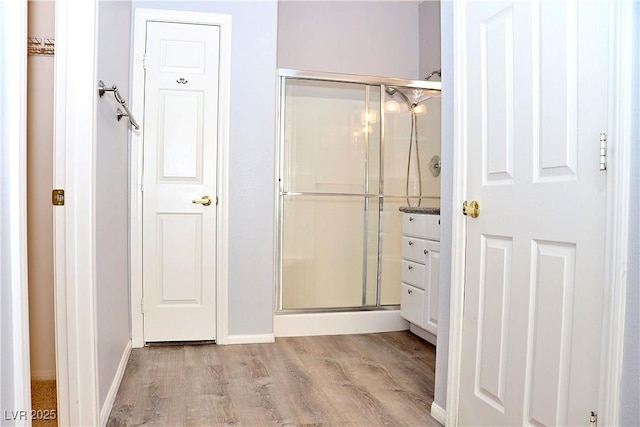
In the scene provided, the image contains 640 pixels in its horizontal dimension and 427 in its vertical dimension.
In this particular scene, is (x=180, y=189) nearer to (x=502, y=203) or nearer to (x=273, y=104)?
(x=273, y=104)

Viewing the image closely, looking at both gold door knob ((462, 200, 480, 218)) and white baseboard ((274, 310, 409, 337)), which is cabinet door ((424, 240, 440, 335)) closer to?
white baseboard ((274, 310, 409, 337))

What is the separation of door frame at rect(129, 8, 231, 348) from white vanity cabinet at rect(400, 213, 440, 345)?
4.05 ft

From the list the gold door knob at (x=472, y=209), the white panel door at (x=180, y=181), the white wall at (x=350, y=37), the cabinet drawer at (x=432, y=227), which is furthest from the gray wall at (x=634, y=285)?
the white wall at (x=350, y=37)

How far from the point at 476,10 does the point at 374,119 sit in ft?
6.43

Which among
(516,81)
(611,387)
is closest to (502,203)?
(516,81)

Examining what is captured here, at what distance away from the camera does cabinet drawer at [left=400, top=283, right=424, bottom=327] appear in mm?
3270

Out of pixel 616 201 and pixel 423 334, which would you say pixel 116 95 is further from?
pixel 423 334

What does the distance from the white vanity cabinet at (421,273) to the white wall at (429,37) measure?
59.8 inches

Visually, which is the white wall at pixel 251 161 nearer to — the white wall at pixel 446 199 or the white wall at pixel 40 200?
the white wall at pixel 40 200

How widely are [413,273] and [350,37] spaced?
7.25 feet

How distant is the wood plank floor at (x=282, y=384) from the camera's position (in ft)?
6.99

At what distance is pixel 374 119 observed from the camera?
384 centimetres

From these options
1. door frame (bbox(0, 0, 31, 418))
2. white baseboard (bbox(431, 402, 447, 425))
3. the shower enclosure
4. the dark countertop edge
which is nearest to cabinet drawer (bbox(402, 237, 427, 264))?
the dark countertop edge

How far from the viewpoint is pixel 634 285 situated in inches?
47.9
